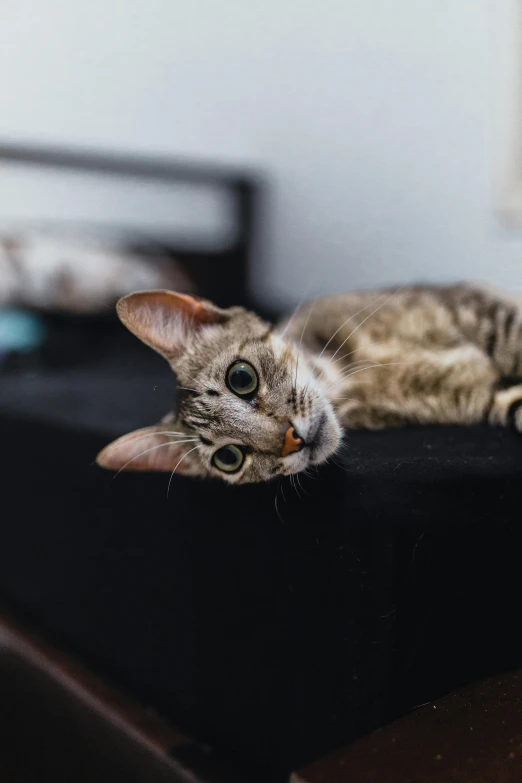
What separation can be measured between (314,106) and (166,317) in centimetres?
193

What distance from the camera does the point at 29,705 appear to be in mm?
1096

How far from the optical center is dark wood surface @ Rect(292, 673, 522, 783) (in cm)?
62

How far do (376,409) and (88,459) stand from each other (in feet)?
1.40

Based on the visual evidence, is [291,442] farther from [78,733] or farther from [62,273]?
[62,273]

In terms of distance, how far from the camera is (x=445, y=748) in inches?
25.8

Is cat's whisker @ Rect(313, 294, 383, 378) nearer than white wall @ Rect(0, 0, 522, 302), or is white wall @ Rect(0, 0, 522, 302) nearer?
cat's whisker @ Rect(313, 294, 383, 378)

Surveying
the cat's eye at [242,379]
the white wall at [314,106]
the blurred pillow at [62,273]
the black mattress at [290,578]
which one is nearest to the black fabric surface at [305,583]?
the black mattress at [290,578]

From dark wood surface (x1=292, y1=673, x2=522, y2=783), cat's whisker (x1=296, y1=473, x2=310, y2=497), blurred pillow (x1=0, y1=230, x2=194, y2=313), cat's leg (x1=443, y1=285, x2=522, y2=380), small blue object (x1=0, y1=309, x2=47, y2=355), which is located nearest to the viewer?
dark wood surface (x1=292, y1=673, x2=522, y2=783)

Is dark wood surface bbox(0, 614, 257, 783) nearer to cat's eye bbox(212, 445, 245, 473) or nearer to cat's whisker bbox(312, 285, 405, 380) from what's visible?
cat's eye bbox(212, 445, 245, 473)

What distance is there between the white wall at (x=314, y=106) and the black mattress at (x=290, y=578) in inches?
51.9

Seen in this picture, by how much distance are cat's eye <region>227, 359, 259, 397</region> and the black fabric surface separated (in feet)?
0.36

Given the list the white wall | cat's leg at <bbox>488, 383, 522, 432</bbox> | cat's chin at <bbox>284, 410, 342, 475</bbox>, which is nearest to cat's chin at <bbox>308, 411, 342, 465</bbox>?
cat's chin at <bbox>284, 410, 342, 475</bbox>

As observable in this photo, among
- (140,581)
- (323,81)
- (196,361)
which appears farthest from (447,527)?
(323,81)

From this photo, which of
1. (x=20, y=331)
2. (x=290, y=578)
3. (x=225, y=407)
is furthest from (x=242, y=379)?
(x=20, y=331)
